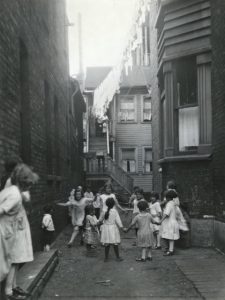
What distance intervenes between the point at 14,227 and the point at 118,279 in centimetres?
300

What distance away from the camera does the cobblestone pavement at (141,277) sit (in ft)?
21.2

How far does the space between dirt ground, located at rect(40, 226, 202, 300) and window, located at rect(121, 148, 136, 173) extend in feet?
66.7

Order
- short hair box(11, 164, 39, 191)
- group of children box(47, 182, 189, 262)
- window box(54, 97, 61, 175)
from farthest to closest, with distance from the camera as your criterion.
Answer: window box(54, 97, 61, 175)
group of children box(47, 182, 189, 262)
short hair box(11, 164, 39, 191)

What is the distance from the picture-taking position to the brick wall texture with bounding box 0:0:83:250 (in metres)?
6.76

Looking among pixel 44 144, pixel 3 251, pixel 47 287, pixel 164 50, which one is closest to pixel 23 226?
pixel 3 251

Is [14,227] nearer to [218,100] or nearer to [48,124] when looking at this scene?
A: [218,100]

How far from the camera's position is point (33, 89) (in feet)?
29.9

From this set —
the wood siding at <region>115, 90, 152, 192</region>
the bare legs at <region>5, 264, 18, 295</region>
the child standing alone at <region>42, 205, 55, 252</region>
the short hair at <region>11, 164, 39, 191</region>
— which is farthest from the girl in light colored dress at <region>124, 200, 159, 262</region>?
the wood siding at <region>115, 90, 152, 192</region>

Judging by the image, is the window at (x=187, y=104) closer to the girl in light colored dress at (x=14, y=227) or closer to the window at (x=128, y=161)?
the girl in light colored dress at (x=14, y=227)

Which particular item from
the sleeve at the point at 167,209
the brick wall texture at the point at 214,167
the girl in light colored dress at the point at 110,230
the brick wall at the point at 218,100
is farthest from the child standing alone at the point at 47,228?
the brick wall at the point at 218,100

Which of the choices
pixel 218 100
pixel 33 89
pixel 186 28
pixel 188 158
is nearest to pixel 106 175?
pixel 188 158

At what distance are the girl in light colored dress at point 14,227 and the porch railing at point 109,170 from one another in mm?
21667

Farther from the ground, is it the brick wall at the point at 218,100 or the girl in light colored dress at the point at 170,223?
the brick wall at the point at 218,100

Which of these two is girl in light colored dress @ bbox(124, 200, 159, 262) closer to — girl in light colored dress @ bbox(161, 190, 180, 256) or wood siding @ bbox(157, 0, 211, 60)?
girl in light colored dress @ bbox(161, 190, 180, 256)
